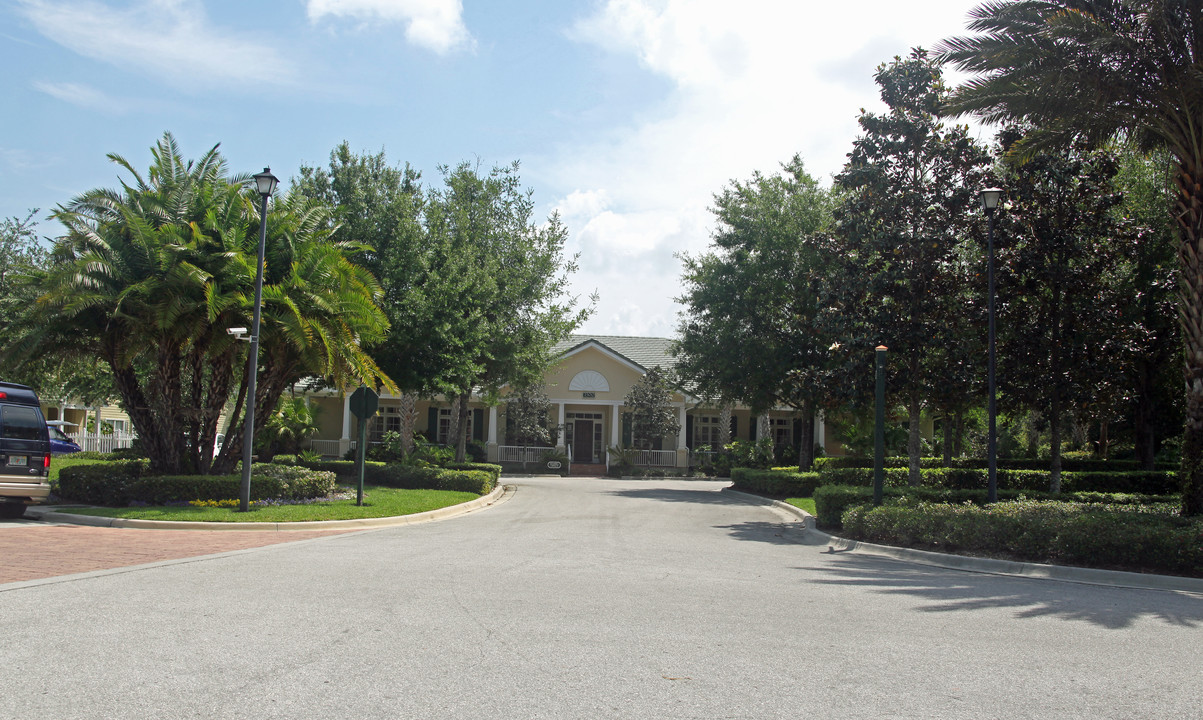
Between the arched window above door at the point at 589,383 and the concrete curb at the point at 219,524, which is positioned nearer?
the concrete curb at the point at 219,524

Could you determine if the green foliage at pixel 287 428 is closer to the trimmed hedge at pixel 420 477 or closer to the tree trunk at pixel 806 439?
the trimmed hedge at pixel 420 477

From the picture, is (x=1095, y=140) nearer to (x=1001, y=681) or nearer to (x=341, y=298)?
(x=1001, y=681)

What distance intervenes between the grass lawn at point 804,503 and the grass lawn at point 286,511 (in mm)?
8003

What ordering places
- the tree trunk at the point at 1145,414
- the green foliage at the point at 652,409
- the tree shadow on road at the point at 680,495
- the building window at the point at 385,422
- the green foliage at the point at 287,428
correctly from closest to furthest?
the tree shadow on road at the point at 680,495
the tree trunk at the point at 1145,414
the green foliage at the point at 287,428
the green foliage at the point at 652,409
the building window at the point at 385,422

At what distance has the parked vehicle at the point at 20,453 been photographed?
43.7ft

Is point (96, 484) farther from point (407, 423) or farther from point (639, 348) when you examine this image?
point (639, 348)

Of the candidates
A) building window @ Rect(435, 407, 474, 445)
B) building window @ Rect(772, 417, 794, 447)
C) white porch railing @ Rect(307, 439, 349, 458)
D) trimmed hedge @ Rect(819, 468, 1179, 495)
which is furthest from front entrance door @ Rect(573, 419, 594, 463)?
trimmed hedge @ Rect(819, 468, 1179, 495)

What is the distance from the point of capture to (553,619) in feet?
21.5

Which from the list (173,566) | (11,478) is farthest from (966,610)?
(11,478)

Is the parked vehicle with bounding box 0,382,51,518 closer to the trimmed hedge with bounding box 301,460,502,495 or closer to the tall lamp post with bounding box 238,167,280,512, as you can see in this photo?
the tall lamp post with bounding box 238,167,280,512

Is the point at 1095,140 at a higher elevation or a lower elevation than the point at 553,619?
higher

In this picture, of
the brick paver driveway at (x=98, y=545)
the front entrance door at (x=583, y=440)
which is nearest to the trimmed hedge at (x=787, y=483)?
the front entrance door at (x=583, y=440)

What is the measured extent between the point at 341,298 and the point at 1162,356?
21799mm

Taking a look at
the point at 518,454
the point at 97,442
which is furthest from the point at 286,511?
the point at 97,442
